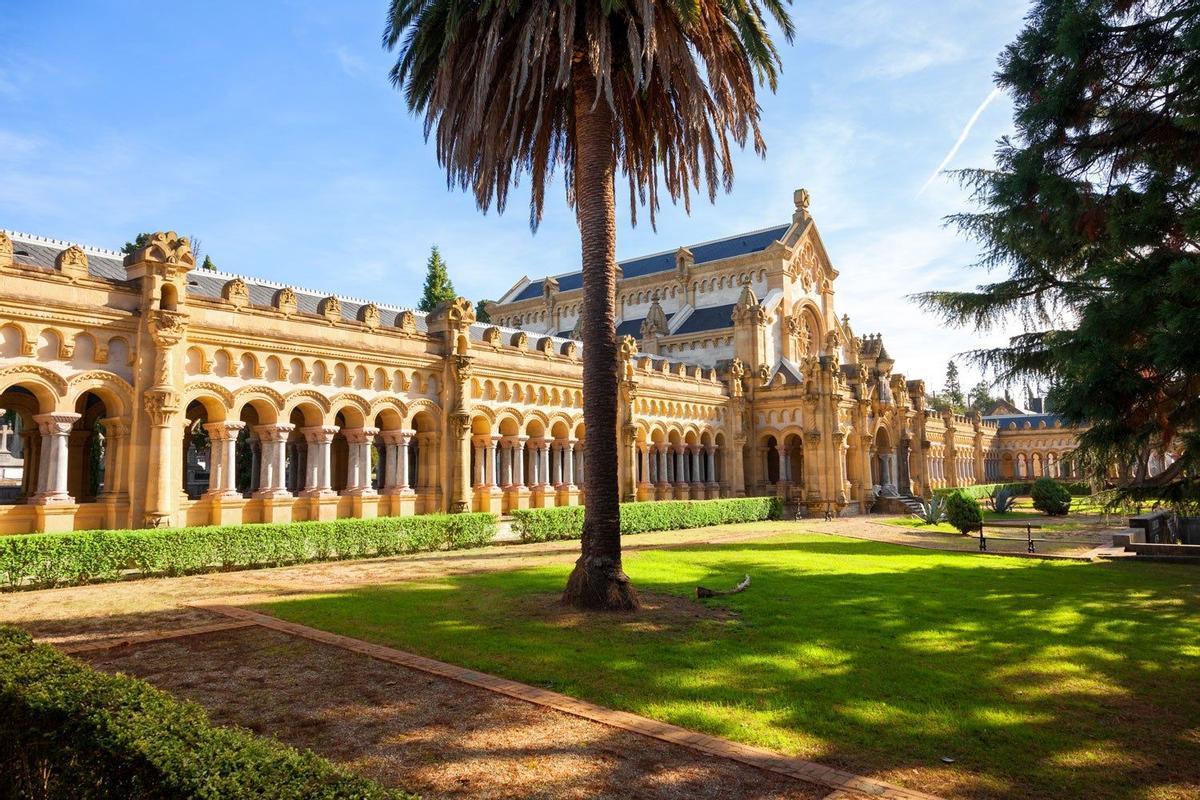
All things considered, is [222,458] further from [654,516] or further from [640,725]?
[640,725]

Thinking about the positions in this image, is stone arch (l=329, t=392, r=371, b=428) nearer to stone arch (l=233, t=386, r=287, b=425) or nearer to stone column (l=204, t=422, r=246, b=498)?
stone arch (l=233, t=386, r=287, b=425)

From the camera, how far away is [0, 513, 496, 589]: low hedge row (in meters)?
17.7

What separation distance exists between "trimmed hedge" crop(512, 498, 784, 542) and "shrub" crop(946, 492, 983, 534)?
1183cm

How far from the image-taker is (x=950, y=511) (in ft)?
116

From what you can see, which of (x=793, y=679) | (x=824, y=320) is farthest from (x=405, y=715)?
(x=824, y=320)

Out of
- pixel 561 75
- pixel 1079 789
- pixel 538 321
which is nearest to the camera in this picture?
pixel 1079 789

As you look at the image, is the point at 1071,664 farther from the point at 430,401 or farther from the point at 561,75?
the point at 430,401

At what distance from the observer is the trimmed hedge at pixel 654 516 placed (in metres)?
30.9

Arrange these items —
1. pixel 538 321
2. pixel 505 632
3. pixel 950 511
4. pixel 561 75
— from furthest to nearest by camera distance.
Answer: pixel 538 321 < pixel 950 511 < pixel 561 75 < pixel 505 632

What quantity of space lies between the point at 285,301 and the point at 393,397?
5.85 meters

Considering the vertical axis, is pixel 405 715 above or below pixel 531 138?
below

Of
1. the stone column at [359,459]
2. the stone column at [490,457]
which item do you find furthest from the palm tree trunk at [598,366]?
the stone column at [490,457]

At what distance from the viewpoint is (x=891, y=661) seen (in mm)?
10922

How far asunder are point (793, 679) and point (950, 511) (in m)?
29.0
